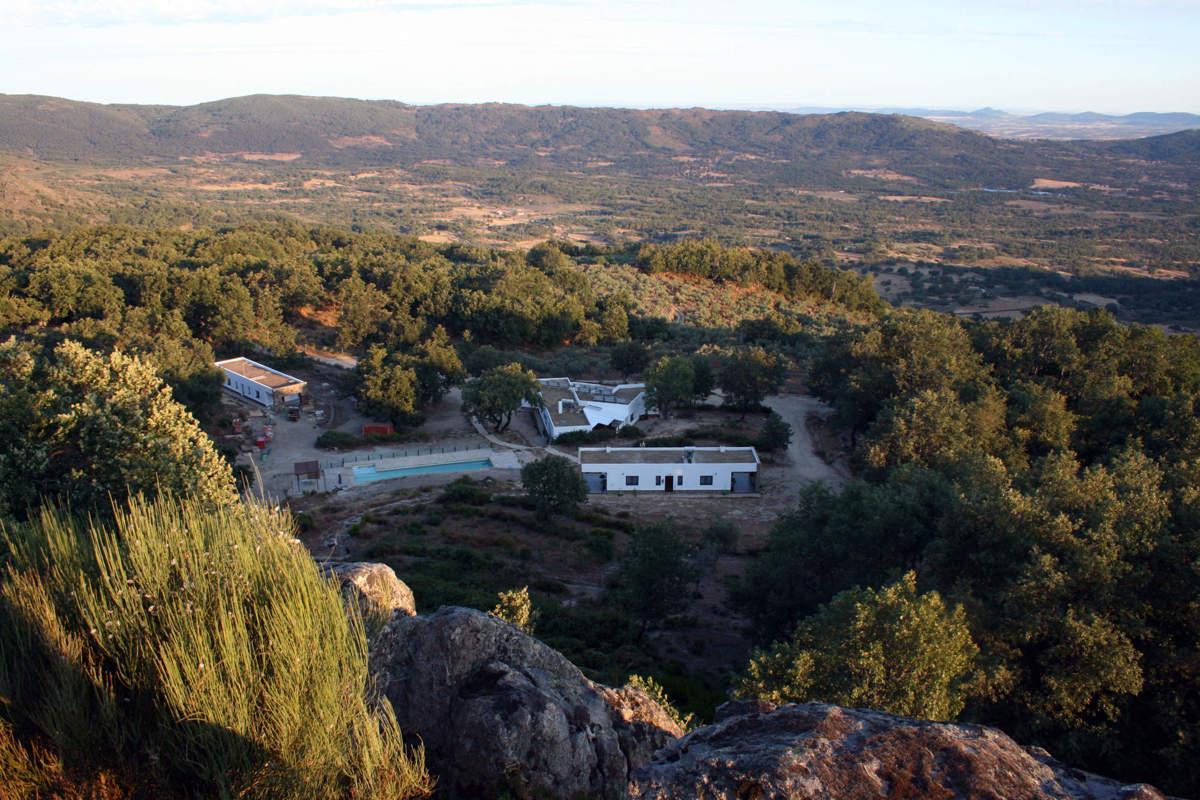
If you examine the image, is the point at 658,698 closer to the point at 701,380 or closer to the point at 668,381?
the point at 668,381

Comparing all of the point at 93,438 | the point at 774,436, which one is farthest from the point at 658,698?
the point at 774,436

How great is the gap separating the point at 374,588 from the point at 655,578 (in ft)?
34.7

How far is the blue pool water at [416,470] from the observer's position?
98.9 feet

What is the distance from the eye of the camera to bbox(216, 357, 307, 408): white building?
1423 inches

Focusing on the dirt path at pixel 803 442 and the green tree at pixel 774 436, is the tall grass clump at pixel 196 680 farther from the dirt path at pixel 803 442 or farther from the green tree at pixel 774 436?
the green tree at pixel 774 436

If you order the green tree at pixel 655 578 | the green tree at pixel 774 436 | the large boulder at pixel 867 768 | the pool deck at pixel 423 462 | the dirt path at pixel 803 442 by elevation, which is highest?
the large boulder at pixel 867 768

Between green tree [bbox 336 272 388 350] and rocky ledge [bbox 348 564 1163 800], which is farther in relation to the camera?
green tree [bbox 336 272 388 350]

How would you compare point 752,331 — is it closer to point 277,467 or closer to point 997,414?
point 997,414

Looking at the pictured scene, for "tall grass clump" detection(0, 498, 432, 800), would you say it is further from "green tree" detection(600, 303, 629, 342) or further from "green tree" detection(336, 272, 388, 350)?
"green tree" detection(600, 303, 629, 342)

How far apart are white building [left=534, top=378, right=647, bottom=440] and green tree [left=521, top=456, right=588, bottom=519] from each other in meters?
8.22

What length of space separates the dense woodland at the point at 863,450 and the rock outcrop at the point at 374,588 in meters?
2.44

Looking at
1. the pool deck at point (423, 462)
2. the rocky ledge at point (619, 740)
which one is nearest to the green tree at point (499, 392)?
the pool deck at point (423, 462)

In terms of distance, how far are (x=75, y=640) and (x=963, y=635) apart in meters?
10.2

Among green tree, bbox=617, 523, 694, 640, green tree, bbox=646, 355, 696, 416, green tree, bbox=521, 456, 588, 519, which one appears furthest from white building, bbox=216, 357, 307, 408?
green tree, bbox=617, 523, 694, 640
